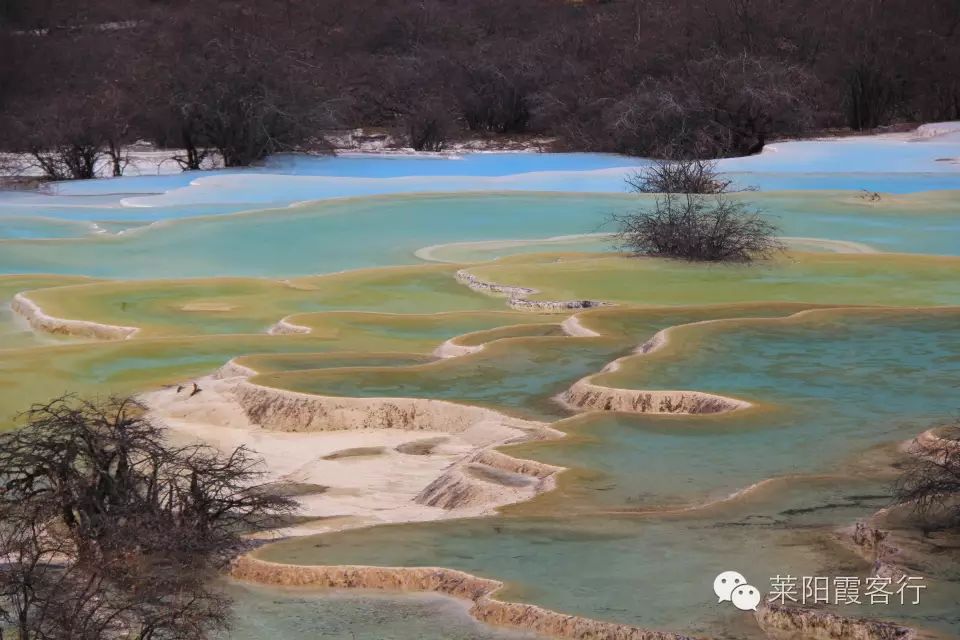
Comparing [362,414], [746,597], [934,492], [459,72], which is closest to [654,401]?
[362,414]

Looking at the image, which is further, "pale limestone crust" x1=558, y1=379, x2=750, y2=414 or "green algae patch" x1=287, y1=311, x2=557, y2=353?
"green algae patch" x1=287, y1=311, x2=557, y2=353

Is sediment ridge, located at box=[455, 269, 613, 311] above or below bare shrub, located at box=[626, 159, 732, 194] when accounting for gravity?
below

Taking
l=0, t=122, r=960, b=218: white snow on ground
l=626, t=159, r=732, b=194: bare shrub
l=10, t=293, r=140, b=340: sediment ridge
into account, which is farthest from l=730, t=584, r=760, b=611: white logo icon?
l=0, t=122, r=960, b=218: white snow on ground

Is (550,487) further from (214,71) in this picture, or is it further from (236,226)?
(214,71)

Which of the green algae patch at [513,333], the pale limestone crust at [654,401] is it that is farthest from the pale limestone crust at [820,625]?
the green algae patch at [513,333]

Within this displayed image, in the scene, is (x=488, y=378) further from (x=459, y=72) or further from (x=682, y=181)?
(x=459, y=72)

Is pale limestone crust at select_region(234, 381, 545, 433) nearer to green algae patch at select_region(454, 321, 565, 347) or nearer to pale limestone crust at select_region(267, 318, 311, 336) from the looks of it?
green algae patch at select_region(454, 321, 565, 347)
